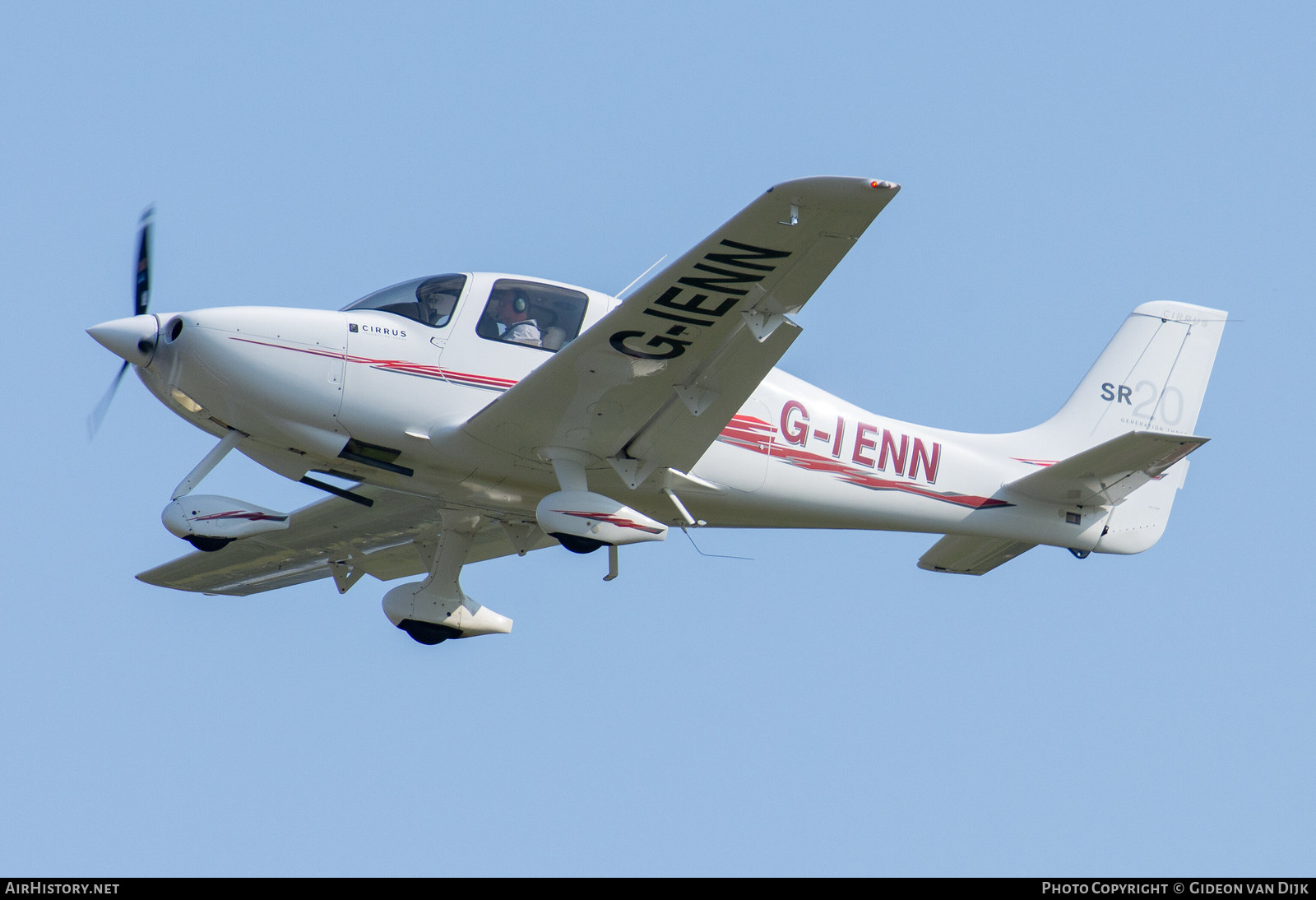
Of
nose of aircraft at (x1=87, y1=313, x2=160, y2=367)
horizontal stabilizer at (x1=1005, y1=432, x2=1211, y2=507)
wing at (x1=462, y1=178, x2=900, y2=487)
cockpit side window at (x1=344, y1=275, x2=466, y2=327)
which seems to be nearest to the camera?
wing at (x1=462, y1=178, x2=900, y2=487)

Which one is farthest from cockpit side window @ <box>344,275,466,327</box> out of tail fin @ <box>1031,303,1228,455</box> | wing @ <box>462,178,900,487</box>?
tail fin @ <box>1031,303,1228,455</box>

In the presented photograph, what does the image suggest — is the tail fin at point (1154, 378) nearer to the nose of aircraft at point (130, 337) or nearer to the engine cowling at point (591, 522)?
the engine cowling at point (591, 522)

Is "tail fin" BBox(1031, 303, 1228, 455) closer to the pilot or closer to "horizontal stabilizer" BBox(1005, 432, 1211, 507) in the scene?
"horizontal stabilizer" BBox(1005, 432, 1211, 507)

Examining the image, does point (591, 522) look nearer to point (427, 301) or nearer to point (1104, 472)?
point (427, 301)

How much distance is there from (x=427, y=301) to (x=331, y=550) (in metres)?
3.77

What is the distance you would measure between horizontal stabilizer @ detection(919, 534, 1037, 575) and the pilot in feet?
15.0

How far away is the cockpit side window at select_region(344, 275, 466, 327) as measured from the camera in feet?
36.2

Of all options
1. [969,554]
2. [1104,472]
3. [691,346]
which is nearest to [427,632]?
[691,346]

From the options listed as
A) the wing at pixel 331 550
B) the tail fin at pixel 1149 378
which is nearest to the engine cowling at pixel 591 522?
the wing at pixel 331 550

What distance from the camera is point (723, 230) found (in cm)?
939

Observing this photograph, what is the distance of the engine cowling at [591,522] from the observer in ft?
34.9

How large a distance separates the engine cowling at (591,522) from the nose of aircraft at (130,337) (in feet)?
9.91
